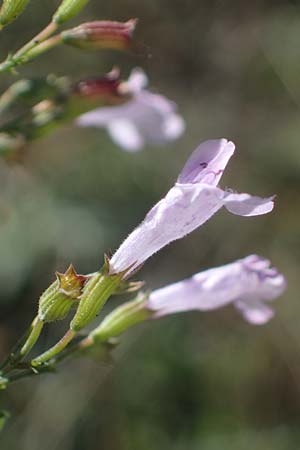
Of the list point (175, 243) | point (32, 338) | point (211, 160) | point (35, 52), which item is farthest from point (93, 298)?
point (175, 243)

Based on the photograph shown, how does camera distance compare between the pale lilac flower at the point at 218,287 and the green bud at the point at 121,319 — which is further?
the pale lilac flower at the point at 218,287

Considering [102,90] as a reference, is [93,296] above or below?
below

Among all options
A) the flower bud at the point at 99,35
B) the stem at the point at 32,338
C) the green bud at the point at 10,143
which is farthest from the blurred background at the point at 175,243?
the stem at the point at 32,338

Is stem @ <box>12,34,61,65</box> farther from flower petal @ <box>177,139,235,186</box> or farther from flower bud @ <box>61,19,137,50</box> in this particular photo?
flower petal @ <box>177,139,235,186</box>

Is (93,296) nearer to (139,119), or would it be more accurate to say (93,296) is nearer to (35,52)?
(35,52)

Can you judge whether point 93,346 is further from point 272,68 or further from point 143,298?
point 272,68

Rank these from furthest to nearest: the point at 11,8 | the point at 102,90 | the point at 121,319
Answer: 1. the point at 102,90
2. the point at 121,319
3. the point at 11,8

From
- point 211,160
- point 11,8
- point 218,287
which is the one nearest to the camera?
point 211,160

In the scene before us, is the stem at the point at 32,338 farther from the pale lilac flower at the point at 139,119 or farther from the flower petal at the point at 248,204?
the pale lilac flower at the point at 139,119

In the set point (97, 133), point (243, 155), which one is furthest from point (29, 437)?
point (243, 155)
